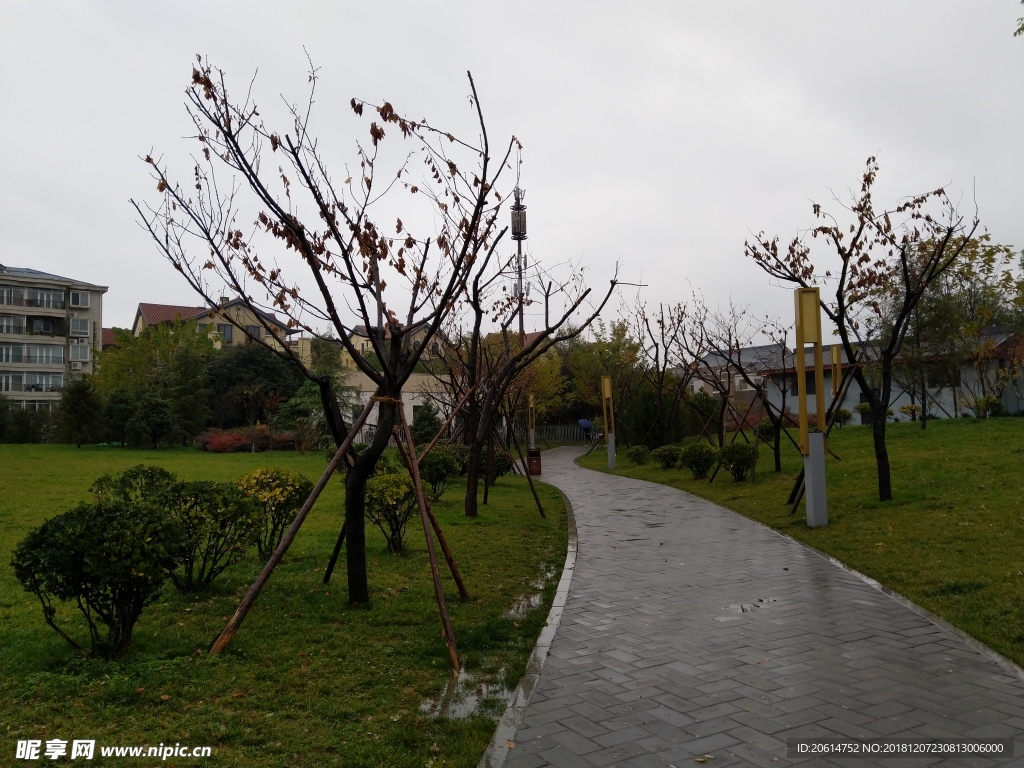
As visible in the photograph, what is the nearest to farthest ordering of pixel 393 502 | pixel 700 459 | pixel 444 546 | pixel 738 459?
pixel 444 546 → pixel 393 502 → pixel 738 459 → pixel 700 459

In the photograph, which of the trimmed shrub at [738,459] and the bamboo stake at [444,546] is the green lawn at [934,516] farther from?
the bamboo stake at [444,546]

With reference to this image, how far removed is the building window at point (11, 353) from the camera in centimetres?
5703

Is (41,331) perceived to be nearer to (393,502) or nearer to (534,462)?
(534,462)

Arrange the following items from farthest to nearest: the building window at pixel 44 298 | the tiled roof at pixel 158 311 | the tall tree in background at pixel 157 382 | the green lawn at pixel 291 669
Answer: the tiled roof at pixel 158 311 → the building window at pixel 44 298 → the tall tree in background at pixel 157 382 → the green lawn at pixel 291 669

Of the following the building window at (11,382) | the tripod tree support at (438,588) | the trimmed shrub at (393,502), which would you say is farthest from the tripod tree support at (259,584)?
the building window at (11,382)

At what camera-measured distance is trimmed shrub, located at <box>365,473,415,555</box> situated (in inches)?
359

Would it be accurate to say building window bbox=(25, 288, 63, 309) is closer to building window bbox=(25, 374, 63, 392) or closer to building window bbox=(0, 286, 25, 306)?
building window bbox=(0, 286, 25, 306)

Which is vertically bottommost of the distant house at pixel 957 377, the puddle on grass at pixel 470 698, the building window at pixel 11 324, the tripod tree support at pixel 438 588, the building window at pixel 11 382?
the puddle on grass at pixel 470 698

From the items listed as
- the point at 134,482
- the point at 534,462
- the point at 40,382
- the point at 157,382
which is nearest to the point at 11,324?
the point at 40,382

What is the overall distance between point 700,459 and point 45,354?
5497cm

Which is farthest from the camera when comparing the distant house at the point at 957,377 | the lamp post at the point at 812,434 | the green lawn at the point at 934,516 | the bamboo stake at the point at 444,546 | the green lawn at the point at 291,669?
the distant house at the point at 957,377

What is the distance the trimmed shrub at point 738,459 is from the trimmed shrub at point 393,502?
9.78m

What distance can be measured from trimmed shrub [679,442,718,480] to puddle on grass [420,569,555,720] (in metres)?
14.1

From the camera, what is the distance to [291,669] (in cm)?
521
